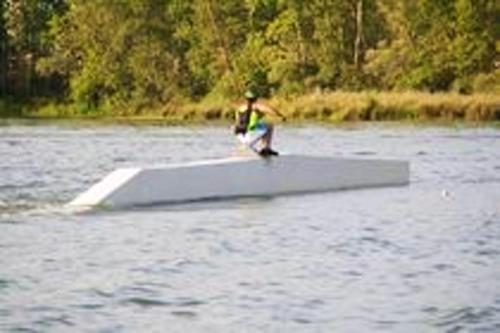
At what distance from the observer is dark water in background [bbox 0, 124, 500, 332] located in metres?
13.1

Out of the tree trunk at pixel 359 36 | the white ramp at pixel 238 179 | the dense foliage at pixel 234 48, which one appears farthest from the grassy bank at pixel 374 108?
the white ramp at pixel 238 179

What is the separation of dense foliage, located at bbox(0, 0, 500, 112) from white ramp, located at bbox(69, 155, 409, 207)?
5072 centimetres

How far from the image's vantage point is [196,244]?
18.3 m

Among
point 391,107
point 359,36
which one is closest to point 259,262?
point 391,107

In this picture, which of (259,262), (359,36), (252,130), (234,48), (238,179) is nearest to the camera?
(259,262)

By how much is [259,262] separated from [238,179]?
28.9 ft

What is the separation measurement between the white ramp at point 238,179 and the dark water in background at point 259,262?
0.60 meters

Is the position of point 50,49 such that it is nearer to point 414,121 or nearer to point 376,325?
point 414,121

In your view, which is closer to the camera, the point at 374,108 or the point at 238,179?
the point at 238,179

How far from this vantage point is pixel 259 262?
16.6 m

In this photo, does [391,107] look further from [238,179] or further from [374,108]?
[238,179]

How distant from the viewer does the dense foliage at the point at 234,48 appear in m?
81.2

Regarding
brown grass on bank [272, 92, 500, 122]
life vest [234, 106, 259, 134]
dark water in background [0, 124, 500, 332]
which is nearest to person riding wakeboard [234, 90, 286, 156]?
life vest [234, 106, 259, 134]

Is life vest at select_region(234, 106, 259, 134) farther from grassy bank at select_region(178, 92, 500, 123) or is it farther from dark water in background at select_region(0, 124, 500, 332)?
grassy bank at select_region(178, 92, 500, 123)
